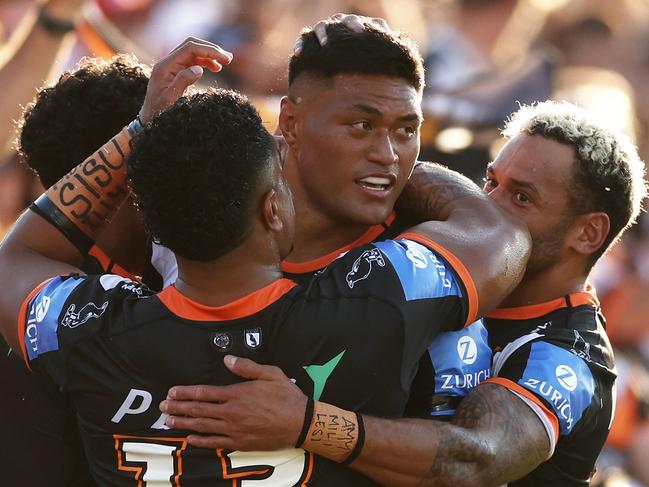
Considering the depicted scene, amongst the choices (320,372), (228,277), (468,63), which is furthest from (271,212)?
(468,63)

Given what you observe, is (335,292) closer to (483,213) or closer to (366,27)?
(483,213)

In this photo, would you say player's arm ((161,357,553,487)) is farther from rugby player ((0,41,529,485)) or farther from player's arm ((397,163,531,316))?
player's arm ((397,163,531,316))

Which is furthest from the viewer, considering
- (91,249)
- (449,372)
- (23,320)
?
(91,249)

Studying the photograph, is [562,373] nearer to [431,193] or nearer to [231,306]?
[431,193]

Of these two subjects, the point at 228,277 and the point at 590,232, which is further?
the point at 590,232

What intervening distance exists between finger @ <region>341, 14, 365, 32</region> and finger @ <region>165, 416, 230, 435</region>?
5.09 feet

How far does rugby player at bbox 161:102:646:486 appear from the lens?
9.41 feet

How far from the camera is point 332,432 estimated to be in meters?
2.87

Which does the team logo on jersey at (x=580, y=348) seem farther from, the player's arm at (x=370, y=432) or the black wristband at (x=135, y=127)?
the black wristband at (x=135, y=127)

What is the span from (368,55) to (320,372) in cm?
125

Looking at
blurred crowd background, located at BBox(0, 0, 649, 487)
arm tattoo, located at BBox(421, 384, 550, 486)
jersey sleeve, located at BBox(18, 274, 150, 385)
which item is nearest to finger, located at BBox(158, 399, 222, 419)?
jersey sleeve, located at BBox(18, 274, 150, 385)

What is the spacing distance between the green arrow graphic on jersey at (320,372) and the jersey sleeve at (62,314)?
0.58m

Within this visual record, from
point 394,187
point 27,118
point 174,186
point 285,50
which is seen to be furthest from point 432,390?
point 285,50

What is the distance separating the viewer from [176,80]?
336 centimetres
